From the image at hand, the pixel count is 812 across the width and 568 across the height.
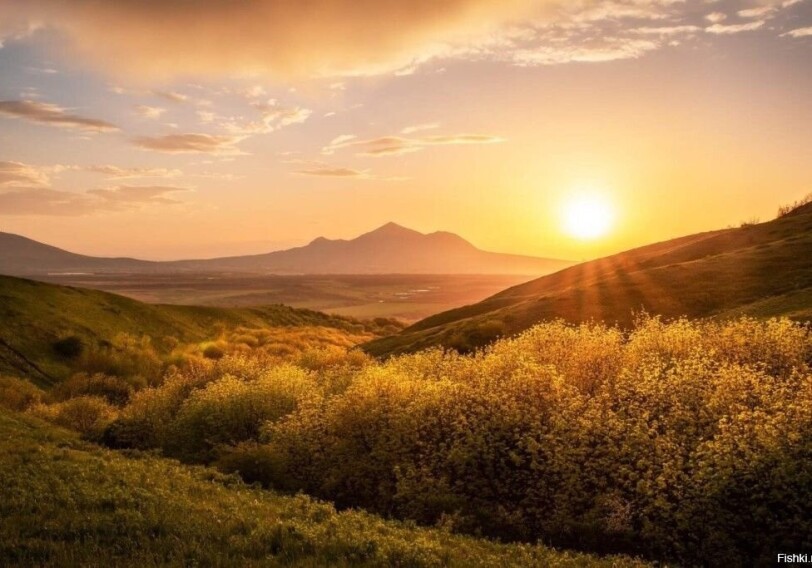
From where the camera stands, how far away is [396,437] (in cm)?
2344

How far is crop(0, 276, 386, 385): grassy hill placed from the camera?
5506 cm

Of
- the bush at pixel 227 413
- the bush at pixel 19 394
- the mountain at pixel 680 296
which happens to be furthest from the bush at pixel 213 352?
the bush at pixel 227 413

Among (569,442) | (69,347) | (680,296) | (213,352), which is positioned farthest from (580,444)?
(213,352)

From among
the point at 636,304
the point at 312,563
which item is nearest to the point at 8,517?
the point at 312,563

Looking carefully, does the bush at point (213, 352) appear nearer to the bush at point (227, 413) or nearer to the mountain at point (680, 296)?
the mountain at point (680, 296)

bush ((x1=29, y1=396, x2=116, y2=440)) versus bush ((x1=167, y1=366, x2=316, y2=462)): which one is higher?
bush ((x1=167, y1=366, x2=316, y2=462))

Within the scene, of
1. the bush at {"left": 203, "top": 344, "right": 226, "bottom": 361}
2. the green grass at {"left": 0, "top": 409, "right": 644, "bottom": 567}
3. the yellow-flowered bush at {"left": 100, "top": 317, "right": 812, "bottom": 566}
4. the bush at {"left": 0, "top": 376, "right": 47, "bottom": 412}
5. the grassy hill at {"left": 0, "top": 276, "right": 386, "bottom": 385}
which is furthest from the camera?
the bush at {"left": 203, "top": 344, "right": 226, "bottom": 361}

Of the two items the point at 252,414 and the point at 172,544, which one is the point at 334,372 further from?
the point at 172,544

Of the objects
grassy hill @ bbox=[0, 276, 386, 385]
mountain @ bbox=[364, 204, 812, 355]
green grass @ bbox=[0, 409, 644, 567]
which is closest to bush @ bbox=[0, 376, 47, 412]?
grassy hill @ bbox=[0, 276, 386, 385]

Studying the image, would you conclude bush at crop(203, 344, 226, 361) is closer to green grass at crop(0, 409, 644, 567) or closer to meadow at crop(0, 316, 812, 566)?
meadow at crop(0, 316, 812, 566)

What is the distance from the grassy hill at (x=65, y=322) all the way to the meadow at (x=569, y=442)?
2827 cm

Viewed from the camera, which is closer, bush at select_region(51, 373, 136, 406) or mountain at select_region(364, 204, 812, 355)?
mountain at select_region(364, 204, 812, 355)

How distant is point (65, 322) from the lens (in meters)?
64.4

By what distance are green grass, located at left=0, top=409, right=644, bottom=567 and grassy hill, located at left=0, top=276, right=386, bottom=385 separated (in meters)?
39.6
